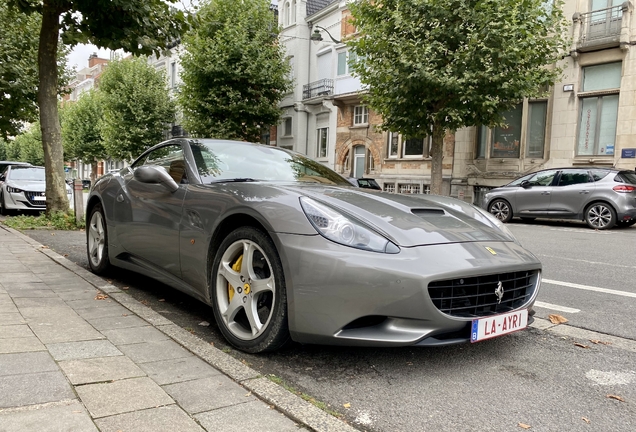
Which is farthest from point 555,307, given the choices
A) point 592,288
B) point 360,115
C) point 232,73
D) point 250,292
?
point 360,115

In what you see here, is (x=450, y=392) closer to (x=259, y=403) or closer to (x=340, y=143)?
(x=259, y=403)

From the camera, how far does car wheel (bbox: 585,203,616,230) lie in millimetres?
11664

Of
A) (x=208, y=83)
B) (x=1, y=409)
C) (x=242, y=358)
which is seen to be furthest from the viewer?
(x=208, y=83)

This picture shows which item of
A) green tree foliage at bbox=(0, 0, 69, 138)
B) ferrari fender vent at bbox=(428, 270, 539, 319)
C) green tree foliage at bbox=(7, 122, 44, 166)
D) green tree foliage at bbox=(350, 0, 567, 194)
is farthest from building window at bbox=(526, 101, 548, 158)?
green tree foliage at bbox=(7, 122, 44, 166)

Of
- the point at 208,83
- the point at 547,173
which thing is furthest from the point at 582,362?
the point at 208,83

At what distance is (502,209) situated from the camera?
14.1 metres

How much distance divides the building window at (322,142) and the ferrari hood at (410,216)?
2514 cm

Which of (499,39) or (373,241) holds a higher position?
(499,39)

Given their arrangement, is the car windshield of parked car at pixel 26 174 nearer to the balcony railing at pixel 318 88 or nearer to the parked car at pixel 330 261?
the parked car at pixel 330 261

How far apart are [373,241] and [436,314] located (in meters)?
0.48

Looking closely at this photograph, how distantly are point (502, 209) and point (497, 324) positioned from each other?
12.2m

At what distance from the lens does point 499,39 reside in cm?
1403

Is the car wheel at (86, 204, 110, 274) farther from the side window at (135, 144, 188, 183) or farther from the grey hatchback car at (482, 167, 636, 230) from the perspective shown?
the grey hatchback car at (482, 167, 636, 230)

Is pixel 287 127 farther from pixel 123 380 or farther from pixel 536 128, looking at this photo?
pixel 123 380
